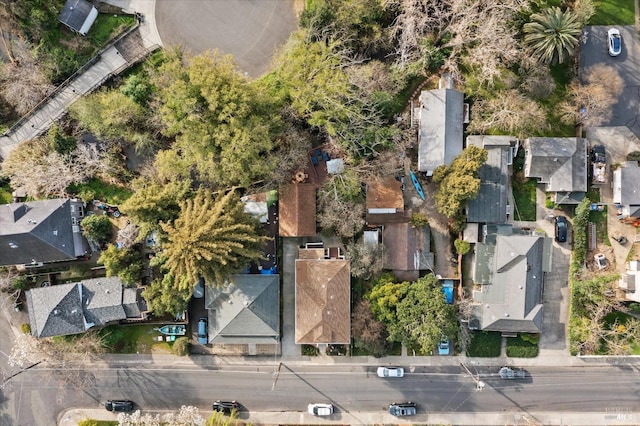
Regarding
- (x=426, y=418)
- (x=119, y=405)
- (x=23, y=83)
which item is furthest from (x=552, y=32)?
(x=119, y=405)

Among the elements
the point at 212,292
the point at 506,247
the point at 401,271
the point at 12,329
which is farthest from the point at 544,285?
the point at 12,329

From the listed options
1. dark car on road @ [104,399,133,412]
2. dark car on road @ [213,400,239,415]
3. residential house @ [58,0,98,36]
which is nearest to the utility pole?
dark car on road @ [213,400,239,415]

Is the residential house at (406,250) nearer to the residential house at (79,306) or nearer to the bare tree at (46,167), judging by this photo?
the residential house at (79,306)

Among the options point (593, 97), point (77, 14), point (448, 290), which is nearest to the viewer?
point (593, 97)

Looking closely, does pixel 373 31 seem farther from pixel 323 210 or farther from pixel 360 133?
pixel 323 210

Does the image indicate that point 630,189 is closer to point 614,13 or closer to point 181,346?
point 614,13
